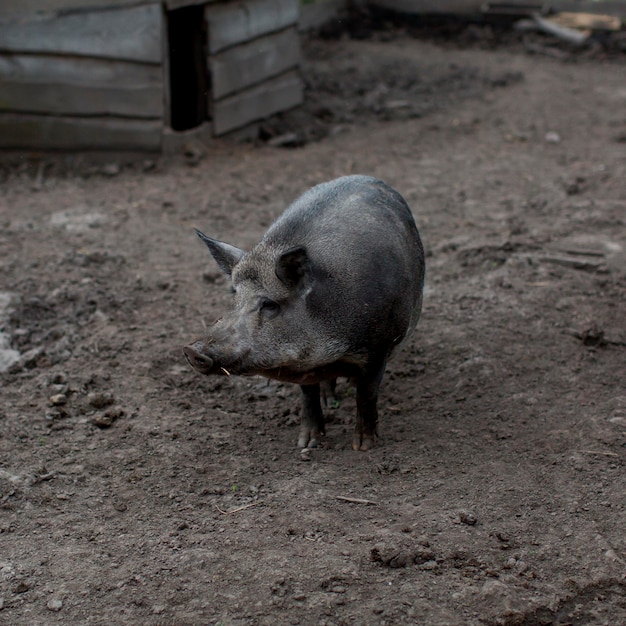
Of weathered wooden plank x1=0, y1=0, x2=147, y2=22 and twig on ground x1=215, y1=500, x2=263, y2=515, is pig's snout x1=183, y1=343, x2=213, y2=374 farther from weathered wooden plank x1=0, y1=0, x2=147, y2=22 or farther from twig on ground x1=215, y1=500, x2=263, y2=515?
weathered wooden plank x1=0, y1=0, x2=147, y2=22

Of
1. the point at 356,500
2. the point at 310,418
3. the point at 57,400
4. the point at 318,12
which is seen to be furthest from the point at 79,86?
the point at 318,12

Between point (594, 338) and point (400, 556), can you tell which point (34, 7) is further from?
point (400, 556)

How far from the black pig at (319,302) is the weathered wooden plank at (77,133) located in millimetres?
4190

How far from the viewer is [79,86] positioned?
7.82 m

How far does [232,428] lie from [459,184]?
4.08 metres

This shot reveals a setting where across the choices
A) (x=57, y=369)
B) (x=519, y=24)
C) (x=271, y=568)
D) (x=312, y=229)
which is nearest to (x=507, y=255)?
(x=312, y=229)

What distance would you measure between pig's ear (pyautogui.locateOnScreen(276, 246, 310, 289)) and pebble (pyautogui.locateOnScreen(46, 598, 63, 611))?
4.99 feet

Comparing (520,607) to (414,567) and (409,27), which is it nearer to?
(414,567)

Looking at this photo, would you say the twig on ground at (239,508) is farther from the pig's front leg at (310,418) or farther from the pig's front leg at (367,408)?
the pig's front leg at (367,408)

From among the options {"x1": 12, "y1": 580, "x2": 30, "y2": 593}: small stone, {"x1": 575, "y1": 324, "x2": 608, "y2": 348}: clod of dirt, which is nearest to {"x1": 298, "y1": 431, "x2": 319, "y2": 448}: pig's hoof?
{"x1": 12, "y1": 580, "x2": 30, "y2": 593}: small stone

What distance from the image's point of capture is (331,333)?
3926mm

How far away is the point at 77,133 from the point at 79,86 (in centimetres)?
42

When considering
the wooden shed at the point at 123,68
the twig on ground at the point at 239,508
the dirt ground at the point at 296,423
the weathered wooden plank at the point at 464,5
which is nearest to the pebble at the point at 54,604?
the dirt ground at the point at 296,423

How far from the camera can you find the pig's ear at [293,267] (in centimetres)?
373
